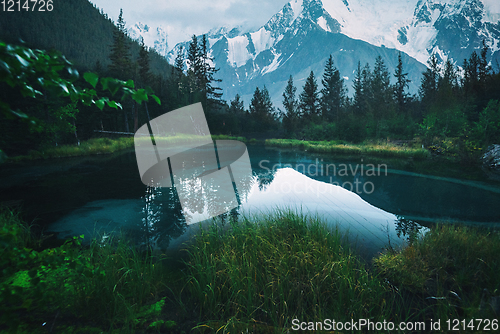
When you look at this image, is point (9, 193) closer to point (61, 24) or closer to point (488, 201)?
point (488, 201)

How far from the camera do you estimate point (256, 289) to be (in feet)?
9.86

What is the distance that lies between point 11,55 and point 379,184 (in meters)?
12.4

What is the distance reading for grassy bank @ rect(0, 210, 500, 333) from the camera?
8.23 ft

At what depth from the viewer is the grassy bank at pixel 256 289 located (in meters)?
2.51

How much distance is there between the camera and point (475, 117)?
20.5 meters

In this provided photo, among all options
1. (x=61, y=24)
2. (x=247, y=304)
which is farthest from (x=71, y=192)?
(x=61, y=24)

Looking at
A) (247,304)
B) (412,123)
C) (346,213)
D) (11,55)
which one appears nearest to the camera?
(11,55)

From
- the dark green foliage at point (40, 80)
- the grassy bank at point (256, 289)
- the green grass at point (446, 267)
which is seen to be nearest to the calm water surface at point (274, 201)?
the green grass at point (446, 267)

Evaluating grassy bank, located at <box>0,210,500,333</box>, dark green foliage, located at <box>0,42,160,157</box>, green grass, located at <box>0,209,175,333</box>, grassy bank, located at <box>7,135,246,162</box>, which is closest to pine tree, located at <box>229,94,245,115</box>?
grassy bank, located at <box>7,135,246,162</box>

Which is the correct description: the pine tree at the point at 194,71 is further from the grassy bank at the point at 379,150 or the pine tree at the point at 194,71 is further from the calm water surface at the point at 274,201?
the calm water surface at the point at 274,201

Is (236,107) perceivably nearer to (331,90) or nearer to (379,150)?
(331,90)

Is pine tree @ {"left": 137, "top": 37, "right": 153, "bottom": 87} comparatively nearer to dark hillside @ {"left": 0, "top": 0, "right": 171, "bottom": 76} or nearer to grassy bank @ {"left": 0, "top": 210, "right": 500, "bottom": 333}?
dark hillside @ {"left": 0, "top": 0, "right": 171, "bottom": 76}

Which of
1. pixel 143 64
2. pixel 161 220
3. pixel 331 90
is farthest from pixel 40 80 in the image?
pixel 331 90

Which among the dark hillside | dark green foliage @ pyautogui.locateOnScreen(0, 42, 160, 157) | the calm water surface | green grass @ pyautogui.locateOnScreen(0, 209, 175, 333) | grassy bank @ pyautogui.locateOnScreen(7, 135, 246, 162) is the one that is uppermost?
the dark hillside
